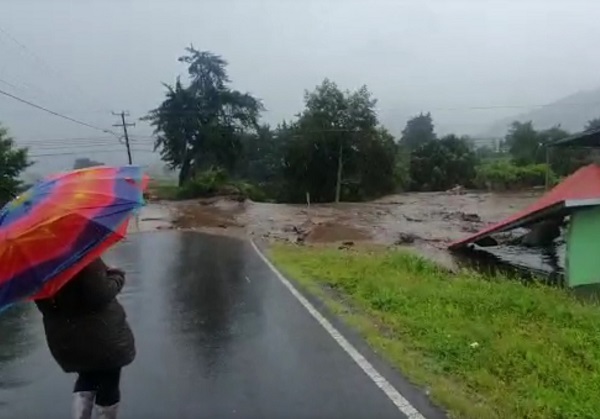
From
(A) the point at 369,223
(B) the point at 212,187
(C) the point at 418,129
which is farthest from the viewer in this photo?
(C) the point at 418,129

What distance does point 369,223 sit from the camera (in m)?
31.0

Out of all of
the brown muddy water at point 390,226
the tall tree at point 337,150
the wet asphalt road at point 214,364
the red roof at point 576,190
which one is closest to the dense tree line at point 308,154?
the tall tree at point 337,150

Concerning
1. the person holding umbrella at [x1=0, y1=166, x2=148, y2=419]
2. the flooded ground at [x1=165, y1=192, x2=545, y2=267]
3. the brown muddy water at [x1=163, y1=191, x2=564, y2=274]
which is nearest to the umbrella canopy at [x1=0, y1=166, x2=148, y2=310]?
the person holding umbrella at [x1=0, y1=166, x2=148, y2=419]

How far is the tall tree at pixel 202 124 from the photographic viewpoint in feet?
210

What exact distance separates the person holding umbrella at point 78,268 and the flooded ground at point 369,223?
44.3 ft

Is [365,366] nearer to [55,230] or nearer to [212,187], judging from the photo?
[55,230]

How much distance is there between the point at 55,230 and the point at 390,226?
26.5 metres

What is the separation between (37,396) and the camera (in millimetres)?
5484

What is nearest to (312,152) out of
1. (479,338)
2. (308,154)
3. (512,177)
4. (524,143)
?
(308,154)

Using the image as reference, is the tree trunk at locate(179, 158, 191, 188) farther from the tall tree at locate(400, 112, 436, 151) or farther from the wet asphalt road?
the wet asphalt road

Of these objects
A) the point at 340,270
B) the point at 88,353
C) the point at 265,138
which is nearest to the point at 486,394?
the point at 88,353

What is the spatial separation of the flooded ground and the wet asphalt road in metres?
8.80

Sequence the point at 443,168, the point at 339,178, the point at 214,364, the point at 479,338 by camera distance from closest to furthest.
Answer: the point at 214,364
the point at 479,338
the point at 339,178
the point at 443,168

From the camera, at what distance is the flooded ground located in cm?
2311
